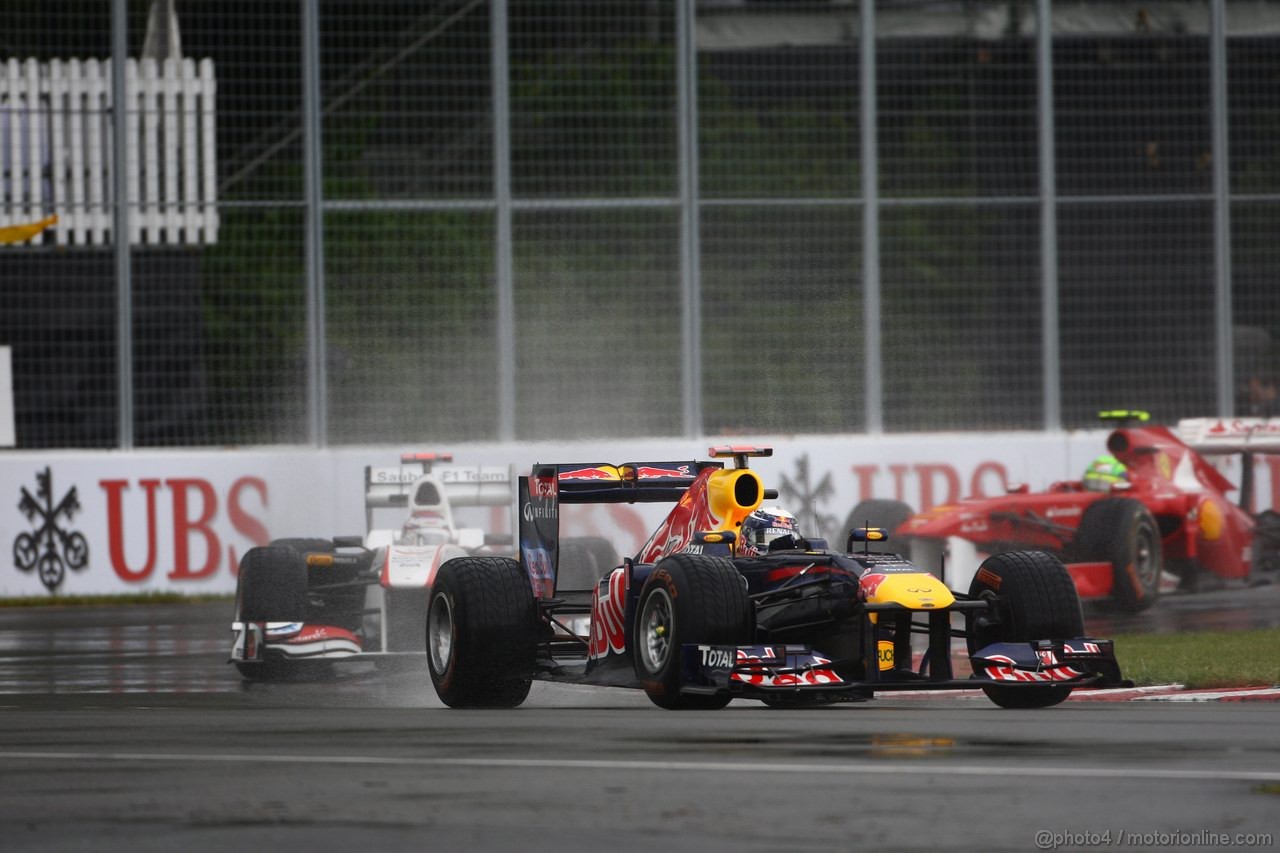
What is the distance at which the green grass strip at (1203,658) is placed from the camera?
12.6 meters

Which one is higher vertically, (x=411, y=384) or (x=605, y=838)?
(x=411, y=384)

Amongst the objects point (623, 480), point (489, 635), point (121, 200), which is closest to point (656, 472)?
point (623, 480)

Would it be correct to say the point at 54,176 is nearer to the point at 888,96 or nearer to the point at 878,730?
the point at 888,96

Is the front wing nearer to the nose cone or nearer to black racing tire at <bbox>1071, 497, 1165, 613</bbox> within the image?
the nose cone

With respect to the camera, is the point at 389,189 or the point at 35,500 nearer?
the point at 35,500

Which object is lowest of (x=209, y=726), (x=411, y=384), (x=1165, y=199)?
(x=209, y=726)

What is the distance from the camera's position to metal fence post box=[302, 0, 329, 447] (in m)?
24.2

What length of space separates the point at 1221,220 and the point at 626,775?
62.0ft

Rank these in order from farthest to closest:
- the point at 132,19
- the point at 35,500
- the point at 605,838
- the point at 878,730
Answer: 1. the point at 132,19
2. the point at 35,500
3. the point at 878,730
4. the point at 605,838

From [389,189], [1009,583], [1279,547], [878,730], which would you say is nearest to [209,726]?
[878,730]

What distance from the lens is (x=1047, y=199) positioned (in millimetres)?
25344

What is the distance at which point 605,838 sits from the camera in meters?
6.55

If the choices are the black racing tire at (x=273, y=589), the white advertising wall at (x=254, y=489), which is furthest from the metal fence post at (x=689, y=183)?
the black racing tire at (x=273, y=589)

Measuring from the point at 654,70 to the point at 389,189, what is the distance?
3.28 metres
